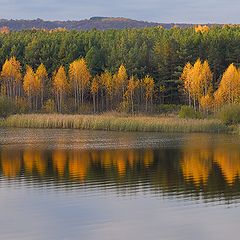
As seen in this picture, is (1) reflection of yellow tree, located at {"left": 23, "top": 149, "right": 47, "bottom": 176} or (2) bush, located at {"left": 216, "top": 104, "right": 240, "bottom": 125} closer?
(1) reflection of yellow tree, located at {"left": 23, "top": 149, "right": 47, "bottom": 176}

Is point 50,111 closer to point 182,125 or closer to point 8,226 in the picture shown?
point 182,125

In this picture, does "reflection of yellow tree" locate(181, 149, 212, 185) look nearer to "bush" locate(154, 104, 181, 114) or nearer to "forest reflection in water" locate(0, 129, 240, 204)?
"forest reflection in water" locate(0, 129, 240, 204)

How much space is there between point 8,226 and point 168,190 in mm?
6705

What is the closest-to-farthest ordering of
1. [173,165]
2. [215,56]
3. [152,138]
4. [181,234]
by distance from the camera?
[181,234], [173,165], [152,138], [215,56]

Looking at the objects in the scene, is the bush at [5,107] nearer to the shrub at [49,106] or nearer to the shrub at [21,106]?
the shrub at [21,106]

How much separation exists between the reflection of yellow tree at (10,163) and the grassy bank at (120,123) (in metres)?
Result: 13.8

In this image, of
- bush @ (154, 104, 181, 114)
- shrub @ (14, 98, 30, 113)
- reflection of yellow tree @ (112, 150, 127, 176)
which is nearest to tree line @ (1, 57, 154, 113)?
shrub @ (14, 98, 30, 113)

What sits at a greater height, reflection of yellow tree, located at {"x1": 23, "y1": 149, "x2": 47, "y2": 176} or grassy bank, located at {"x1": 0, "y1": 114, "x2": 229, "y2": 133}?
reflection of yellow tree, located at {"x1": 23, "y1": 149, "x2": 47, "y2": 176}

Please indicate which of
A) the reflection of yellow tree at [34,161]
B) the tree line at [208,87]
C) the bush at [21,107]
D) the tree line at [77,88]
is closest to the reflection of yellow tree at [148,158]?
the reflection of yellow tree at [34,161]

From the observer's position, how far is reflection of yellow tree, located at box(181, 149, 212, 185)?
23062 mm

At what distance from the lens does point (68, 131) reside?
146 ft

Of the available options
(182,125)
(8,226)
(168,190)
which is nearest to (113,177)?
(168,190)

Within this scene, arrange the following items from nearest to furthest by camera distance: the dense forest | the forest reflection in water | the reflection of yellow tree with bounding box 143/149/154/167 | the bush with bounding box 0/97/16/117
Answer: the forest reflection in water, the reflection of yellow tree with bounding box 143/149/154/167, the bush with bounding box 0/97/16/117, the dense forest

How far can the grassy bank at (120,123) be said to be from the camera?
42.6m
